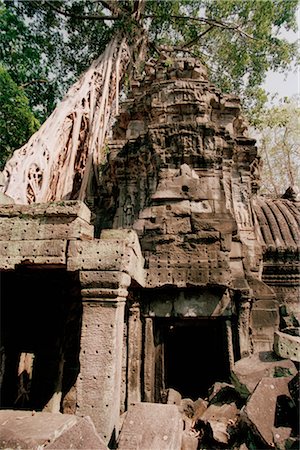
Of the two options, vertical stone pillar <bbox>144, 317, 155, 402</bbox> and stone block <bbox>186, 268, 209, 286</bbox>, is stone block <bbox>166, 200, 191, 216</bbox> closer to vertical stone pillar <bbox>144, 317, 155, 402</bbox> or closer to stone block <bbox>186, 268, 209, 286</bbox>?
stone block <bbox>186, 268, 209, 286</bbox>

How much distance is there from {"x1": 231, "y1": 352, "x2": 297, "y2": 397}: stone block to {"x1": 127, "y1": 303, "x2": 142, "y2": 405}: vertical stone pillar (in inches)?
53.3

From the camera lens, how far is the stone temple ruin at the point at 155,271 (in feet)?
11.2

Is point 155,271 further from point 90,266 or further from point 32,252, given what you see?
point 32,252

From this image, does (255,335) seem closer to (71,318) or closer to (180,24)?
(71,318)

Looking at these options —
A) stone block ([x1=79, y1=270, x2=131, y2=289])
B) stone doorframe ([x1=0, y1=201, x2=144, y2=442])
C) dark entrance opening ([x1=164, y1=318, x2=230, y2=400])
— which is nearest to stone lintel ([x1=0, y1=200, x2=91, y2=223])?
stone doorframe ([x1=0, y1=201, x2=144, y2=442])

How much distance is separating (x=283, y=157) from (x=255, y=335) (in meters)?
17.0

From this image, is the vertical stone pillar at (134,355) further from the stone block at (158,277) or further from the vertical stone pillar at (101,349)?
the vertical stone pillar at (101,349)

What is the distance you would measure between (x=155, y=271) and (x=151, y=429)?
78.0 inches

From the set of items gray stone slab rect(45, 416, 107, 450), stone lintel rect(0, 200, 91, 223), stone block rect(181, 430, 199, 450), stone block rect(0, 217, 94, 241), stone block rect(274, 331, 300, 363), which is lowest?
stone block rect(181, 430, 199, 450)

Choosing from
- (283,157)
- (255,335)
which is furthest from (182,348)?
(283,157)

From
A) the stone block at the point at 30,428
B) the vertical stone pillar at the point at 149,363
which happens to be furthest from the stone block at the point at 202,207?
the stone block at the point at 30,428

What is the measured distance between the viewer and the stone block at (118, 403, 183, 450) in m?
2.62

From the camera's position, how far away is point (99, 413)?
300cm

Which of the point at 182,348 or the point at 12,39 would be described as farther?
the point at 12,39
